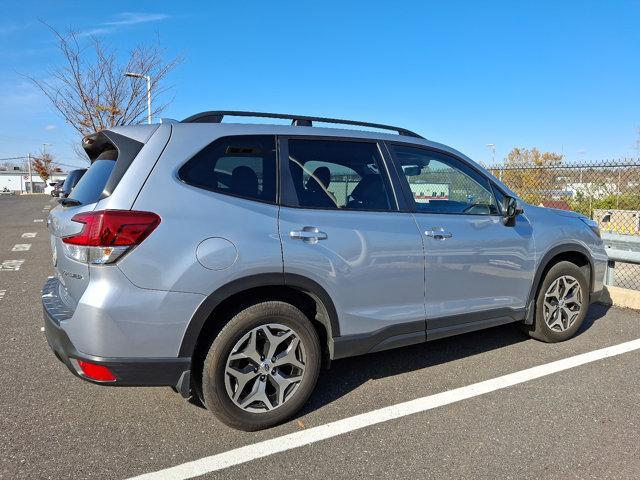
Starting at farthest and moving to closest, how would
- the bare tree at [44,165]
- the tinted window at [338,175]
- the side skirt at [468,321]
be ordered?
the bare tree at [44,165], the side skirt at [468,321], the tinted window at [338,175]

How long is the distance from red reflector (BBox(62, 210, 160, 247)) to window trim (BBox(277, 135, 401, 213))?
0.81m

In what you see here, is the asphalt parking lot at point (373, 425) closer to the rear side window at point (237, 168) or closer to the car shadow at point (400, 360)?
the car shadow at point (400, 360)

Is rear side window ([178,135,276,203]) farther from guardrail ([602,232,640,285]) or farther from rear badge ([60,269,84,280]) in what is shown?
guardrail ([602,232,640,285])

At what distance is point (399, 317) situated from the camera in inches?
130

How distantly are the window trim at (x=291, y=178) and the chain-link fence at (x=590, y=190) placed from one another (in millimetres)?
5052

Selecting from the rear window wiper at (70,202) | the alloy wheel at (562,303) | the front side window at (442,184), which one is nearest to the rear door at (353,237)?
the front side window at (442,184)

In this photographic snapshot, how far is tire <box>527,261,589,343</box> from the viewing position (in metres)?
4.25

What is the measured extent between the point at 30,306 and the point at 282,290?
4099mm

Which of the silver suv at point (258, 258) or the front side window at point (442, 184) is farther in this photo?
the front side window at point (442, 184)

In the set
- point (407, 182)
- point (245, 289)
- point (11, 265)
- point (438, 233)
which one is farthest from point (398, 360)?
point (11, 265)

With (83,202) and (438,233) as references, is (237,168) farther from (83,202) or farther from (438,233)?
(438,233)

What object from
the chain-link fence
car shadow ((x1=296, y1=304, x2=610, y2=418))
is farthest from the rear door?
the chain-link fence

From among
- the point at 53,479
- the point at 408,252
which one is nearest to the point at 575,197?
the point at 408,252

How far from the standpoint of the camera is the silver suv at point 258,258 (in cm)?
251
